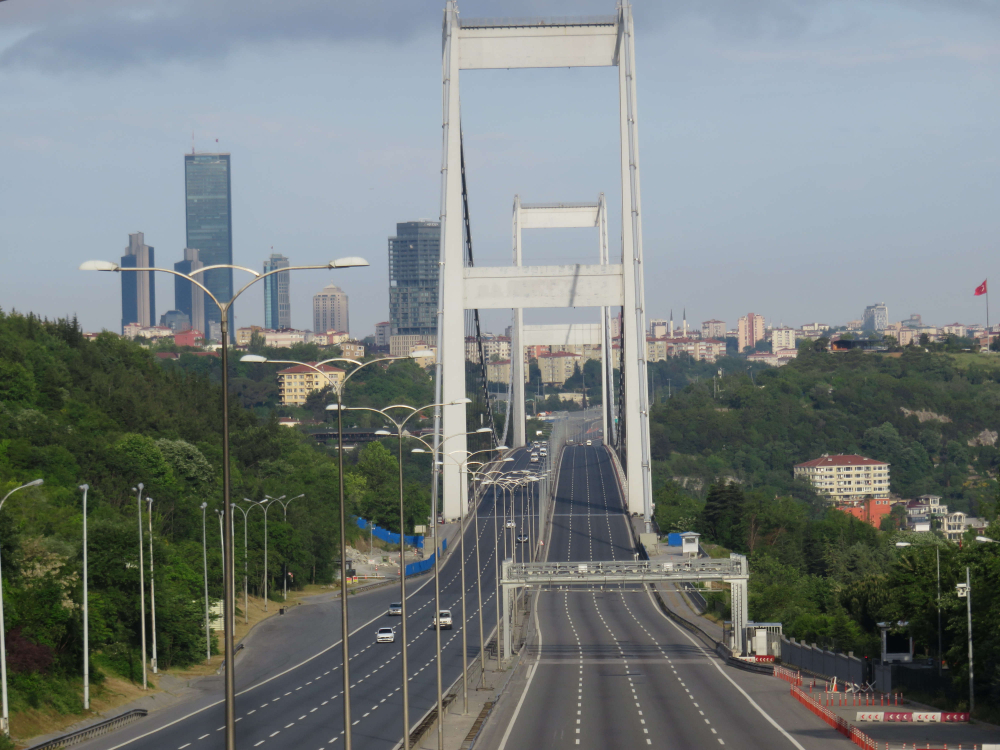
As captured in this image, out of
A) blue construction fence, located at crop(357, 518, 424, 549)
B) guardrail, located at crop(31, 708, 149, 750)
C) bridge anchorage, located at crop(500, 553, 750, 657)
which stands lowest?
blue construction fence, located at crop(357, 518, 424, 549)

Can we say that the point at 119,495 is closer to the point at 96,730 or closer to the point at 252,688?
the point at 252,688

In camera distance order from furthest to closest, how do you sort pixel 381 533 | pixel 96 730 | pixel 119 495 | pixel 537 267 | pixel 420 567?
1. pixel 381 533
2. pixel 420 567
3. pixel 537 267
4. pixel 119 495
5. pixel 96 730

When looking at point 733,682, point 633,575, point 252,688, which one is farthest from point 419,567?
point 733,682

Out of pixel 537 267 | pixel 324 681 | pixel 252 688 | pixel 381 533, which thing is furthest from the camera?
pixel 381 533

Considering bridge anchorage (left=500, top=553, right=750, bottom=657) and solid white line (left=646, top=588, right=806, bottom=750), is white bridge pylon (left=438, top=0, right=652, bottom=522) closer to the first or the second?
solid white line (left=646, top=588, right=806, bottom=750)

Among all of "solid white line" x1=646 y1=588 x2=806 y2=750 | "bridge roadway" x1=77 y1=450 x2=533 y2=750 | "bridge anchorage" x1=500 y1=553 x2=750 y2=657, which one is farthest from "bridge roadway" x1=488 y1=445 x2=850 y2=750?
"bridge roadway" x1=77 y1=450 x2=533 y2=750
